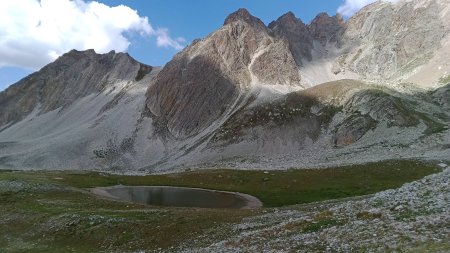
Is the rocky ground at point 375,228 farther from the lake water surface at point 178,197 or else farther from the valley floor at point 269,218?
the lake water surface at point 178,197

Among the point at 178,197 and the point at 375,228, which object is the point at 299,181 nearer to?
the point at 178,197

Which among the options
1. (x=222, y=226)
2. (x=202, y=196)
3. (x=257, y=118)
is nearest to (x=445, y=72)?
(x=257, y=118)

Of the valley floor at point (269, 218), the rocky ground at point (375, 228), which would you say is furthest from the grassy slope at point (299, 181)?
the rocky ground at point (375, 228)

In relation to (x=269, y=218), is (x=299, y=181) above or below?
above

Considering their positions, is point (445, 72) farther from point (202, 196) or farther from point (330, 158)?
point (202, 196)

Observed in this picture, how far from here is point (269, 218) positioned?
4200cm

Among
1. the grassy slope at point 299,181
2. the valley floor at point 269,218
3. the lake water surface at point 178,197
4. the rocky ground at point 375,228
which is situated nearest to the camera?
the rocky ground at point 375,228

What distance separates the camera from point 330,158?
386 feet

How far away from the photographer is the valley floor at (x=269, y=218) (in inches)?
943

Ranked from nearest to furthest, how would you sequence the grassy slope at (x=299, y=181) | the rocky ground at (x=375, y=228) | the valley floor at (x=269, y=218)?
the rocky ground at (x=375, y=228) → the valley floor at (x=269, y=218) → the grassy slope at (x=299, y=181)

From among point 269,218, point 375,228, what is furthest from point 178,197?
point 375,228

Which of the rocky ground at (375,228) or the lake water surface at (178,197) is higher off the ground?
the rocky ground at (375,228)

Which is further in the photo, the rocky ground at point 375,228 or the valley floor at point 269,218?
the valley floor at point 269,218

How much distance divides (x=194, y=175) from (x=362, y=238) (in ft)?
262
